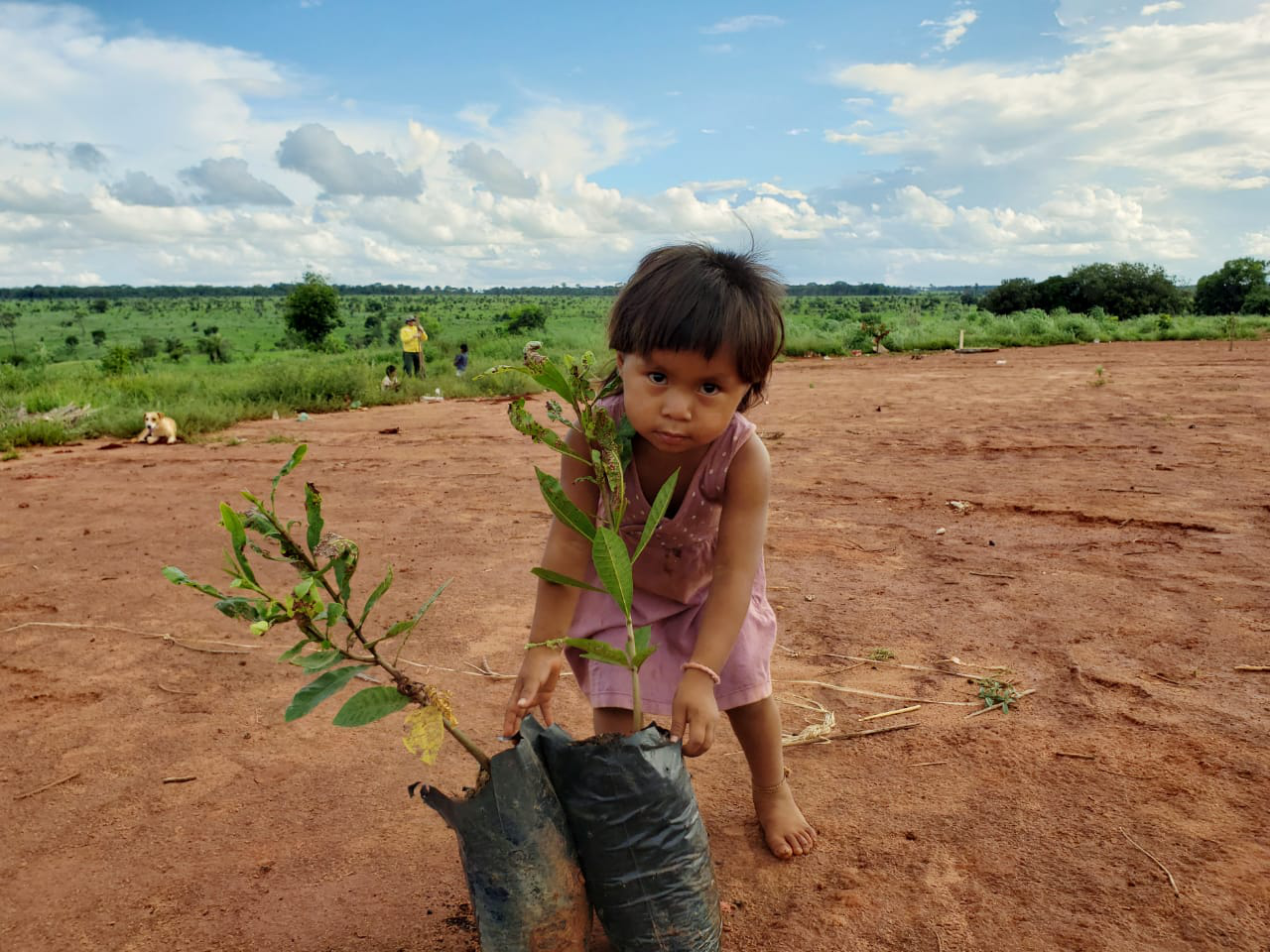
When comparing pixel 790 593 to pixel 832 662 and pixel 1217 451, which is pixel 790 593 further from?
pixel 1217 451

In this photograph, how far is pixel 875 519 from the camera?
15.3 feet

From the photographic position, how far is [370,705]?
117 cm

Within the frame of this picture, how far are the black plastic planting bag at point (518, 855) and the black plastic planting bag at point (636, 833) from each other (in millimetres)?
36

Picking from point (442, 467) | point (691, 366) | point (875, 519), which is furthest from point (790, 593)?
point (442, 467)

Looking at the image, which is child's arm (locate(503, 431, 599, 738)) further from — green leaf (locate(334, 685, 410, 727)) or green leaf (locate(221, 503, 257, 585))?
green leaf (locate(221, 503, 257, 585))

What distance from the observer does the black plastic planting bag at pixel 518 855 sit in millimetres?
1304

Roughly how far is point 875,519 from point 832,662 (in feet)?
6.35

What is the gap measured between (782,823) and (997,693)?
0.95m

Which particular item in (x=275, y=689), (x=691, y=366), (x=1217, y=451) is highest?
(x=691, y=366)

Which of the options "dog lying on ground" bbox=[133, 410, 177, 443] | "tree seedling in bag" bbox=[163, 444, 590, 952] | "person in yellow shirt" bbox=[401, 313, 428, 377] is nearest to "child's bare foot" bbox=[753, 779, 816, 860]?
"tree seedling in bag" bbox=[163, 444, 590, 952]

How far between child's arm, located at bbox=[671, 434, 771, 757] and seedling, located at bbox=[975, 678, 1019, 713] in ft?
3.85

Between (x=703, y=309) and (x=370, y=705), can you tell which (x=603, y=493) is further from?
(x=370, y=705)

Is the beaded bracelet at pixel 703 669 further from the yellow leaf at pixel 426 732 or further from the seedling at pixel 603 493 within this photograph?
the yellow leaf at pixel 426 732

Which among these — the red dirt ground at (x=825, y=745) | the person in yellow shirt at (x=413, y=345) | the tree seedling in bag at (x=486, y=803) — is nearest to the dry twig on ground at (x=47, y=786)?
the red dirt ground at (x=825, y=745)
